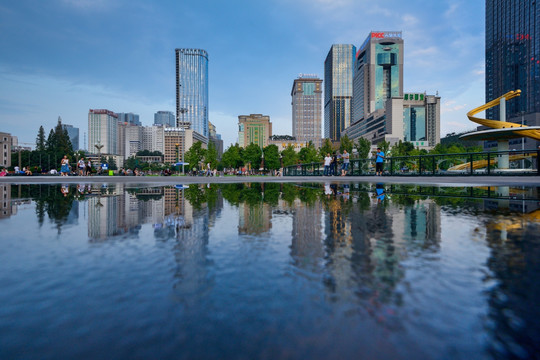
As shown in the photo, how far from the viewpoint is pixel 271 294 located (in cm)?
180

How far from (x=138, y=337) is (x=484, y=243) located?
123 inches

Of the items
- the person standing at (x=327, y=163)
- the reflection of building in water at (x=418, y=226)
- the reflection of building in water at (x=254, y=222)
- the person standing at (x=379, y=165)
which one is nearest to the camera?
the reflection of building in water at (x=418, y=226)

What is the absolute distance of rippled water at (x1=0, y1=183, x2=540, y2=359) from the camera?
1289mm

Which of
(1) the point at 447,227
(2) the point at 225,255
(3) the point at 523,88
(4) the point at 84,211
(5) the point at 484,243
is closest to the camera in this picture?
(2) the point at 225,255

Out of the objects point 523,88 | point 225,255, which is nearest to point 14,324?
point 225,255

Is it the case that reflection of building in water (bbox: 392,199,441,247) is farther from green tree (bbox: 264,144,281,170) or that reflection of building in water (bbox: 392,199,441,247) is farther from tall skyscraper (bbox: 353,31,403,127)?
tall skyscraper (bbox: 353,31,403,127)

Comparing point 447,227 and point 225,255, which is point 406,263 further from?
point 447,227

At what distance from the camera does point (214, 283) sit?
1999 mm

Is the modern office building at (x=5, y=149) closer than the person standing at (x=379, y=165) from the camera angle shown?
No

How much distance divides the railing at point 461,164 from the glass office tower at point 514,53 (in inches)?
4791

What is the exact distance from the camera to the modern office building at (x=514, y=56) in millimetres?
125062

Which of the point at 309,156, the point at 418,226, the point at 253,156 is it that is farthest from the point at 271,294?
the point at 309,156

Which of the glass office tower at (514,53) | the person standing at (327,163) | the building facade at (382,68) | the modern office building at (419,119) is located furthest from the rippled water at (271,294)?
the building facade at (382,68)

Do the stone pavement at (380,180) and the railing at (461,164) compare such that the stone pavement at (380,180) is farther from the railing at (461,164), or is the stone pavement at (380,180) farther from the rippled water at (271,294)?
the rippled water at (271,294)
